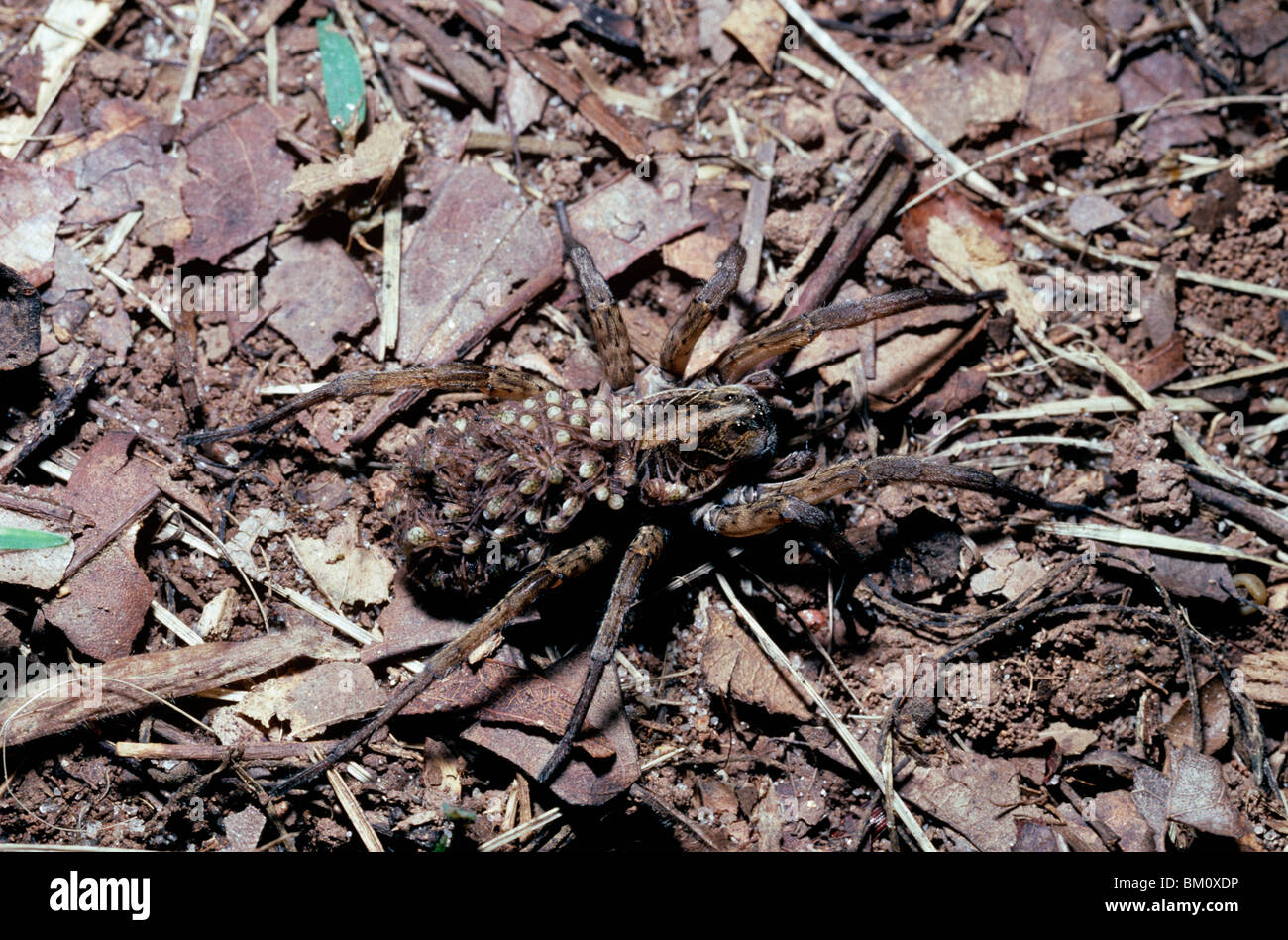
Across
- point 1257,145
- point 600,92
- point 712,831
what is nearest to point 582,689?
point 712,831

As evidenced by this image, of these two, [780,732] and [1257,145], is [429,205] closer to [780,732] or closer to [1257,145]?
[780,732]

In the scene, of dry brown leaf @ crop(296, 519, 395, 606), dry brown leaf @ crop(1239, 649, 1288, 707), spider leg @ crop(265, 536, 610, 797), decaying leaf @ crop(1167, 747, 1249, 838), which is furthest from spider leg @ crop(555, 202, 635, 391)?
dry brown leaf @ crop(1239, 649, 1288, 707)

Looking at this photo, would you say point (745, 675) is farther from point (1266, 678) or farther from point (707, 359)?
point (1266, 678)

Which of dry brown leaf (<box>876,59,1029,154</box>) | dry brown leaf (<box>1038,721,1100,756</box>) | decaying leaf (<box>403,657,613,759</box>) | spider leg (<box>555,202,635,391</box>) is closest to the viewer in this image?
decaying leaf (<box>403,657,613,759</box>)

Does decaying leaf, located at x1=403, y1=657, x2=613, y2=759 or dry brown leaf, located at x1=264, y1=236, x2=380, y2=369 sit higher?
dry brown leaf, located at x1=264, y1=236, x2=380, y2=369

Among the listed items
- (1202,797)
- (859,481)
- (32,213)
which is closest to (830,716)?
(859,481)

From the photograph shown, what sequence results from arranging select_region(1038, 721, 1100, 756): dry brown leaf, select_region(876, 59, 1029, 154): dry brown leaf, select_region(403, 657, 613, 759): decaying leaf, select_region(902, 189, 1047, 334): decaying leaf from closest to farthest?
select_region(403, 657, 613, 759): decaying leaf < select_region(1038, 721, 1100, 756): dry brown leaf < select_region(902, 189, 1047, 334): decaying leaf < select_region(876, 59, 1029, 154): dry brown leaf

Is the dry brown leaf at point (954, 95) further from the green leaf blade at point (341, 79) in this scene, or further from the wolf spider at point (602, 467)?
the green leaf blade at point (341, 79)

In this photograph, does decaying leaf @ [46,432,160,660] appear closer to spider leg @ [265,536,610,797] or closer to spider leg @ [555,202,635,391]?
spider leg @ [265,536,610,797]
